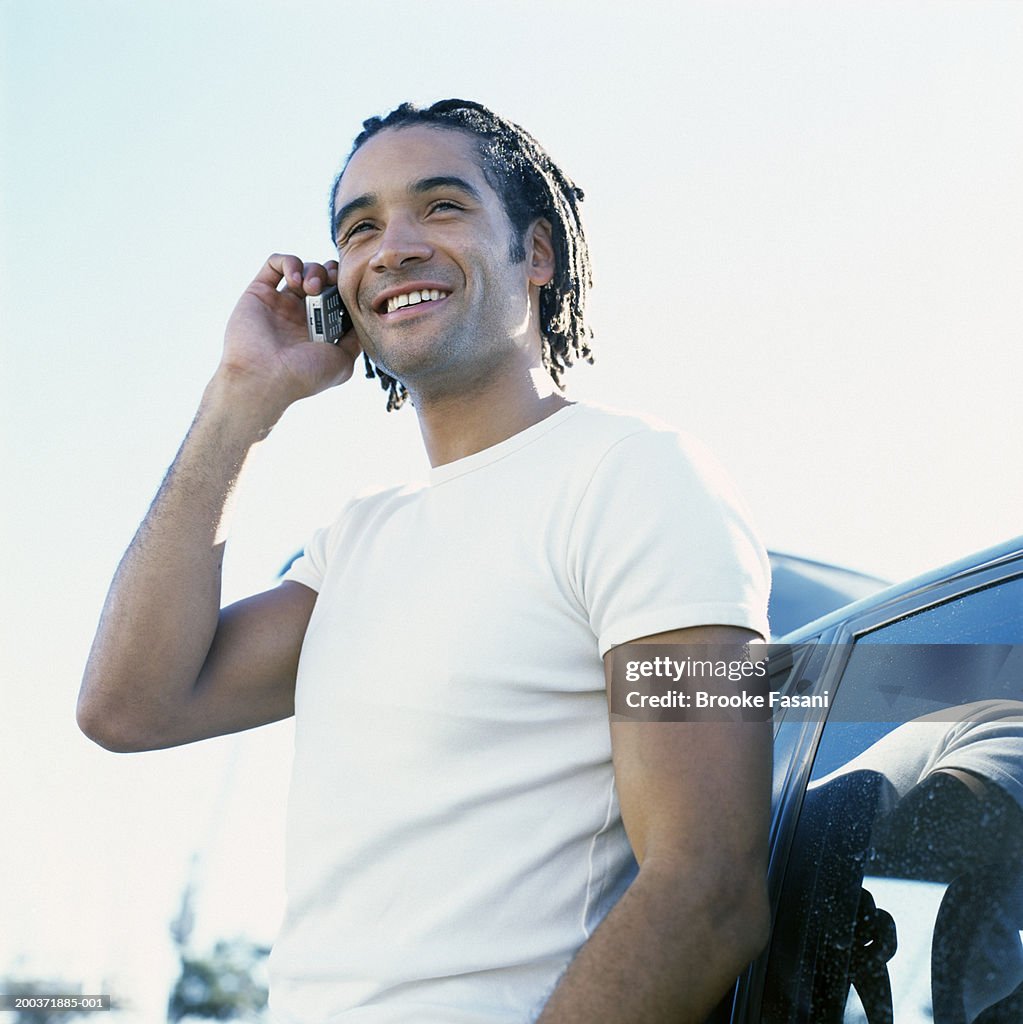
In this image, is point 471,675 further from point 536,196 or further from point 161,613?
point 536,196

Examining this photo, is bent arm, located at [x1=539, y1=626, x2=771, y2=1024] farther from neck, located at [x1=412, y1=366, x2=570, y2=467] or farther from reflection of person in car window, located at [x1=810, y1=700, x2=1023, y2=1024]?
neck, located at [x1=412, y1=366, x2=570, y2=467]

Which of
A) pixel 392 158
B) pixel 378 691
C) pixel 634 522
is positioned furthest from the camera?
pixel 392 158

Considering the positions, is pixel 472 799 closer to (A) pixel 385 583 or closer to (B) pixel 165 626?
(A) pixel 385 583

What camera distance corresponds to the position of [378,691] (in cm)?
199

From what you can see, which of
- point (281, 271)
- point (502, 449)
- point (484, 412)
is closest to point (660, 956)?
point (502, 449)

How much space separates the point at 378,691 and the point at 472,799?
26cm

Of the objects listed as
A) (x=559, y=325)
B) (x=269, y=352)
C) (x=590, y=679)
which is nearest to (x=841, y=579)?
(x=559, y=325)

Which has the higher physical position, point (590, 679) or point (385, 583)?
point (385, 583)

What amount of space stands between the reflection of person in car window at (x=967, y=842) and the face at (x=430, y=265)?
1168 millimetres

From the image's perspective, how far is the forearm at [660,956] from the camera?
1.58 metres

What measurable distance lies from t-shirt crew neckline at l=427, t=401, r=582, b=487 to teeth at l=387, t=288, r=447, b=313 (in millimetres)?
→ 345

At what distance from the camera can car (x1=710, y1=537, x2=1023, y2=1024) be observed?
4.92ft

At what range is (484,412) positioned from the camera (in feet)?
8.02

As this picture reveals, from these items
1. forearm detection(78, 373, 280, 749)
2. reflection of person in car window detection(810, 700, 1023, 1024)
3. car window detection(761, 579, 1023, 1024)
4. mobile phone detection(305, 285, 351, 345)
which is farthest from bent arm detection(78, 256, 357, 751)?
reflection of person in car window detection(810, 700, 1023, 1024)
